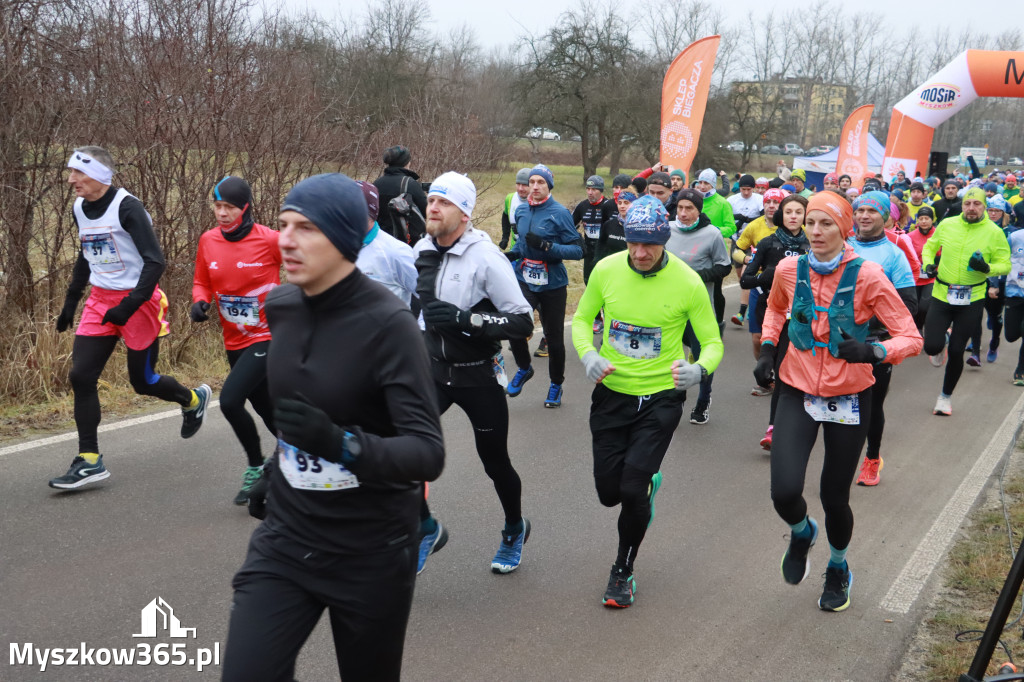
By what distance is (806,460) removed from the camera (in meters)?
4.46

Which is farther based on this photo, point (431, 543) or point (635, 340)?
point (431, 543)

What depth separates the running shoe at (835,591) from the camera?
15.2 ft

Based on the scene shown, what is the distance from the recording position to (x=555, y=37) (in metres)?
41.2

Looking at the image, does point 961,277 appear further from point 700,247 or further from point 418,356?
point 418,356

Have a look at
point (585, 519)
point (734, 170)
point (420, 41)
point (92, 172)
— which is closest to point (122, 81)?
point (92, 172)

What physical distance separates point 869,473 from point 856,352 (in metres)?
2.83

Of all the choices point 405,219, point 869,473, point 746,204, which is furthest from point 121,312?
point 746,204

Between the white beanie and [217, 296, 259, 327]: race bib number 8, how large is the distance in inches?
63.3

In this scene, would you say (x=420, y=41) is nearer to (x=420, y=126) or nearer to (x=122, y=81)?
(x=420, y=126)

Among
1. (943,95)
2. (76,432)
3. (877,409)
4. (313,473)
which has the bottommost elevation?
(76,432)

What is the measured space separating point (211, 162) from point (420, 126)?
5.50m

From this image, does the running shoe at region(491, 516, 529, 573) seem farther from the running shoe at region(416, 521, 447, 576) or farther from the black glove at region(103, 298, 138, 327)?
the black glove at region(103, 298, 138, 327)

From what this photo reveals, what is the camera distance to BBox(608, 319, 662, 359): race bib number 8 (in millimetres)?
4668

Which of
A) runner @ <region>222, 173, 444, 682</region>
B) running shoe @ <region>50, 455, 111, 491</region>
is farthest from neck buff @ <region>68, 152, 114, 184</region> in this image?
runner @ <region>222, 173, 444, 682</region>
